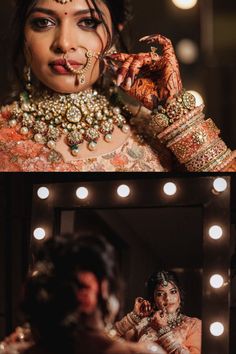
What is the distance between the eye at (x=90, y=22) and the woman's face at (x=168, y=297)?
0.39 metres

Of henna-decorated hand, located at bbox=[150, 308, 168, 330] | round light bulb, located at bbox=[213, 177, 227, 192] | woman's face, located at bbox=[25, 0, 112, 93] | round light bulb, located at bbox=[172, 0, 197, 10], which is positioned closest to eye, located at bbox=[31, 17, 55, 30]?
woman's face, located at bbox=[25, 0, 112, 93]

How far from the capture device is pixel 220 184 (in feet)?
4.04

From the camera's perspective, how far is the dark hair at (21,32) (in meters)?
1.38

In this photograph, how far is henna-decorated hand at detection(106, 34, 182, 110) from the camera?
1.33 m

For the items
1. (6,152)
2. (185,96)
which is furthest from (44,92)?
(185,96)

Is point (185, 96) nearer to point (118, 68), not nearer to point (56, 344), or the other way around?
point (118, 68)

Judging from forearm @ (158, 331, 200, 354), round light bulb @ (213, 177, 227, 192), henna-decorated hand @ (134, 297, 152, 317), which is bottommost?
forearm @ (158, 331, 200, 354)

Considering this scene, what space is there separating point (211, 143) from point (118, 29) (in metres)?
0.22

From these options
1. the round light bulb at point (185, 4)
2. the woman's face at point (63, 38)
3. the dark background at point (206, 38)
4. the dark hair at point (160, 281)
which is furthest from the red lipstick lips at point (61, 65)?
the dark hair at point (160, 281)

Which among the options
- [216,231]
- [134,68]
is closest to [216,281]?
[216,231]

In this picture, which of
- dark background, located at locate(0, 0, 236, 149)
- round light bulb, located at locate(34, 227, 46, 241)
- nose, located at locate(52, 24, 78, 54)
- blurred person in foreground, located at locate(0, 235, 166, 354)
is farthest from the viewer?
dark background, located at locate(0, 0, 236, 149)

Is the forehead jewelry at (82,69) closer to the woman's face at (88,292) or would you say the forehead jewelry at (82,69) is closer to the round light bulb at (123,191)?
the round light bulb at (123,191)

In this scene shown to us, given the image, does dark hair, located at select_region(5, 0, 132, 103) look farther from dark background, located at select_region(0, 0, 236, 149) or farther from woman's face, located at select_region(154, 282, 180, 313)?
woman's face, located at select_region(154, 282, 180, 313)

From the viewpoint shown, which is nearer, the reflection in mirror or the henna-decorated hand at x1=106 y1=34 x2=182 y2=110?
the reflection in mirror
